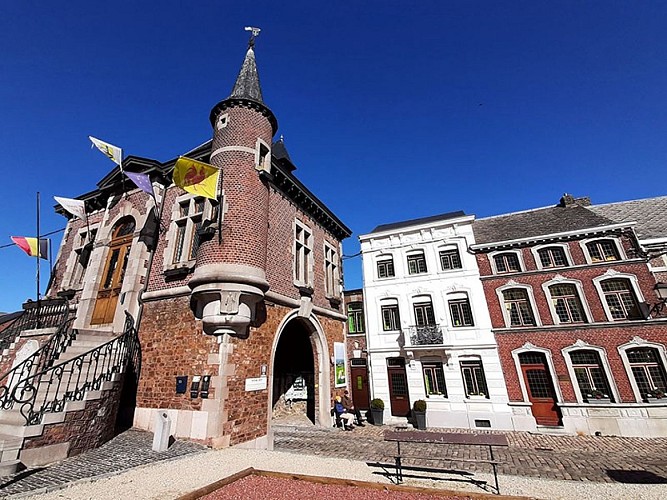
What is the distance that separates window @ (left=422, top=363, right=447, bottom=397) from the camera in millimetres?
14414

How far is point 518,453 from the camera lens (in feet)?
28.9

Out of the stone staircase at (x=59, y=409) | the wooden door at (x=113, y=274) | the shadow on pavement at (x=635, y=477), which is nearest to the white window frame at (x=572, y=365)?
the shadow on pavement at (x=635, y=477)

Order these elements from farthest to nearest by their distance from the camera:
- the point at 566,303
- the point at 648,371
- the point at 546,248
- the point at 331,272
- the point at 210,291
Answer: the point at 331,272 → the point at 546,248 → the point at 566,303 → the point at 648,371 → the point at 210,291

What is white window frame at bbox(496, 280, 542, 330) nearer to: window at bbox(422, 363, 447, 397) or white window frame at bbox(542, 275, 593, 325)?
white window frame at bbox(542, 275, 593, 325)

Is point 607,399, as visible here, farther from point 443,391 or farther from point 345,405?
point 345,405

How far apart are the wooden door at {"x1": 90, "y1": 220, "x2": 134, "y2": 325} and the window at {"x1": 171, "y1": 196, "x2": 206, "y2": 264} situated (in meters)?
2.44

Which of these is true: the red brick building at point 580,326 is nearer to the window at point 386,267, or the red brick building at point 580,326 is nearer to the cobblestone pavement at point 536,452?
the cobblestone pavement at point 536,452

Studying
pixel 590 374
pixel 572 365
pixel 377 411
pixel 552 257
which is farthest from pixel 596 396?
pixel 377 411

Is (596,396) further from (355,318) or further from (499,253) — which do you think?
(355,318)

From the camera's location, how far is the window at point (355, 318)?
1725 centimetres

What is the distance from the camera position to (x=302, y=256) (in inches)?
526

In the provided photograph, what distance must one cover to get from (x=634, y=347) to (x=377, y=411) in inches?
441

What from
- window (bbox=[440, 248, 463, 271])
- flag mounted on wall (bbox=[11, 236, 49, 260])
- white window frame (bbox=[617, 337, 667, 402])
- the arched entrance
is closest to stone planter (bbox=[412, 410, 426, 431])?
the arched entrance

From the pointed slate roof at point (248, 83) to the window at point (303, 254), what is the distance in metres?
5.42
